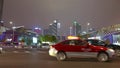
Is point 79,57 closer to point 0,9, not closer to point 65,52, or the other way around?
point 65,52

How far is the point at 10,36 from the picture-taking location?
17125cm

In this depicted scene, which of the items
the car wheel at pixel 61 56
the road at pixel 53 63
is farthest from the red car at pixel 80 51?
the road at pixel 53 63

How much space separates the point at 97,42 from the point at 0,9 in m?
104

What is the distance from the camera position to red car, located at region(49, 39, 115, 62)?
24438 mm

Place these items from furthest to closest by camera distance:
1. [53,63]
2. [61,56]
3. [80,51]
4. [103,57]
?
[61,56]
[80,51]
[103,57]
[53,63]

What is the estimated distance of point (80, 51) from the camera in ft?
81.4

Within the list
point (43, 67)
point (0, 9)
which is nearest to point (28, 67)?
point (43, 67)

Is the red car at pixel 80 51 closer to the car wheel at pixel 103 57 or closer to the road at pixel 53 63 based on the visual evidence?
the car wheel at pixel 103 57

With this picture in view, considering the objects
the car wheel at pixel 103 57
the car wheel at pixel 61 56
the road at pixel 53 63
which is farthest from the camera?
the car wheel at pixel 61 56

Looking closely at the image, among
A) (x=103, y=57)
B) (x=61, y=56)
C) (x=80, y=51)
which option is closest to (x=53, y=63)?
(x=61, y=56)

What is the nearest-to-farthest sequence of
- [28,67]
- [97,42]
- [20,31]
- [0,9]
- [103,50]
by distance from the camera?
[28,67] < [103,50] < [97,42] < [0,9] < [20,31]

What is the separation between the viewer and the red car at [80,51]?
2444 centimetres

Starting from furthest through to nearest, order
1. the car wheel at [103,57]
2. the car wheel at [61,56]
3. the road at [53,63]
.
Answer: the car wheel at [61,56]
the car wheel at [103,57]
the road at [53,63]

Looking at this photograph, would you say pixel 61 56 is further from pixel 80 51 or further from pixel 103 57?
pixel 103 57
